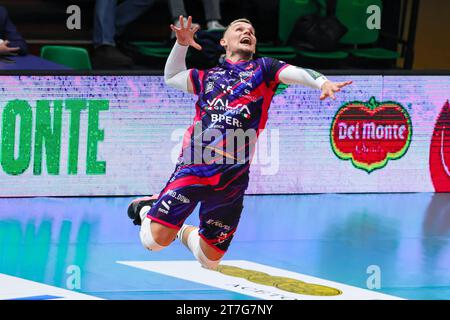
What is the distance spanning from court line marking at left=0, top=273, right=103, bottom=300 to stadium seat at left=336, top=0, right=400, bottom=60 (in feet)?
19.7

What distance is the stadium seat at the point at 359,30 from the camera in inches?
569

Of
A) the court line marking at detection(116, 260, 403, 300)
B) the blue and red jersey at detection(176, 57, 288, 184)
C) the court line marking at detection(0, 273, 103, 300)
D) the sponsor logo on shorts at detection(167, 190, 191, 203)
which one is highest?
the blue and red jersey at detection(176, 57, 288, 184)

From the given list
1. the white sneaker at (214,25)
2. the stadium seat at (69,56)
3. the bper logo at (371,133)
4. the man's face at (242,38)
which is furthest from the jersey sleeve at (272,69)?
the white sneaker at (214,25)

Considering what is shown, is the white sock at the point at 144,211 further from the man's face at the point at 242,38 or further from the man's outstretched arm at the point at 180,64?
the man's face at the point at 242,38

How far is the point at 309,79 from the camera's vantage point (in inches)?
346

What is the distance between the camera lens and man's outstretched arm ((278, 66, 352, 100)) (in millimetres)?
8477

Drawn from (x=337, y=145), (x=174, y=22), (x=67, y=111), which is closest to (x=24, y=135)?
(x=67, y=111)

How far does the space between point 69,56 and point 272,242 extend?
326cm

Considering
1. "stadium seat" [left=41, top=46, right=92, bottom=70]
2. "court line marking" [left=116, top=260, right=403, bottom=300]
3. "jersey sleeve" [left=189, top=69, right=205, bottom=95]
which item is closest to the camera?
"jersey sleeve" [left=189, top=69, right=205, bottom=95]

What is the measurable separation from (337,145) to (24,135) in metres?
3.11

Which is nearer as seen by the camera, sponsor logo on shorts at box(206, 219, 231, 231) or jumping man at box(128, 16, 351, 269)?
jumping man at box(128, 16, 351, 269)

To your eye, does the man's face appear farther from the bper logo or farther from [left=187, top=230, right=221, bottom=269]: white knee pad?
the bper logo

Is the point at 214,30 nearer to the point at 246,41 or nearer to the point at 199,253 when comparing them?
the point at 246,41

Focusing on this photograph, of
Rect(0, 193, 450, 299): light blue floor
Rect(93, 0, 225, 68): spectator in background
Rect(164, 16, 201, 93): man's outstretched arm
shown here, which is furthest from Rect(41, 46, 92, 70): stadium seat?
Rect(164, 16, 201, 93): man's outstretched arm
